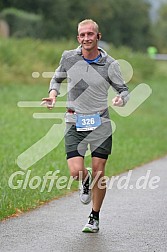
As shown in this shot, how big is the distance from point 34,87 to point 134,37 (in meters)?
51.6

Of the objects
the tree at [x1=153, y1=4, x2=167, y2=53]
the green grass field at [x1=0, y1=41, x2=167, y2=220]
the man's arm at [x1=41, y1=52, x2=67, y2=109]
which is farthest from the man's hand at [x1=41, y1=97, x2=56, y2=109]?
the tree at [x1=153, y1=4, x2=167, y2=53]

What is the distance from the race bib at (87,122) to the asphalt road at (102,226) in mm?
1064

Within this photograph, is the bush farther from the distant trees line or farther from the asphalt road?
the asphalt road

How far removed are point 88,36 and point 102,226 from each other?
6.68 ft

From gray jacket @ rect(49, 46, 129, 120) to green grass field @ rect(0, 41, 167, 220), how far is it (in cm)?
168

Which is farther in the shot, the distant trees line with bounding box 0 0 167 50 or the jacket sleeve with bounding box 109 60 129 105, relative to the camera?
the distant trees line with bounding box 0 0 167 50

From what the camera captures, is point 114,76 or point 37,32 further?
point 37,32

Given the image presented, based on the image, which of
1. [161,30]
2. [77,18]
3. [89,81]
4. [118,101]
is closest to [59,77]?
[89,81]

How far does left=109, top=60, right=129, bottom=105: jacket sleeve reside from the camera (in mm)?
7871

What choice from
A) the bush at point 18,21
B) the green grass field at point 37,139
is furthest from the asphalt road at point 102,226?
the bush at point 18,21

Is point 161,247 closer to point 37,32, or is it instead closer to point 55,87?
point 55,87

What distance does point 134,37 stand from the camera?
79.1 meters

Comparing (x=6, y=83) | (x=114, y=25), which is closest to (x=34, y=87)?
(x=6, y=83)

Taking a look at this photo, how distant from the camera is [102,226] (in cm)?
838
